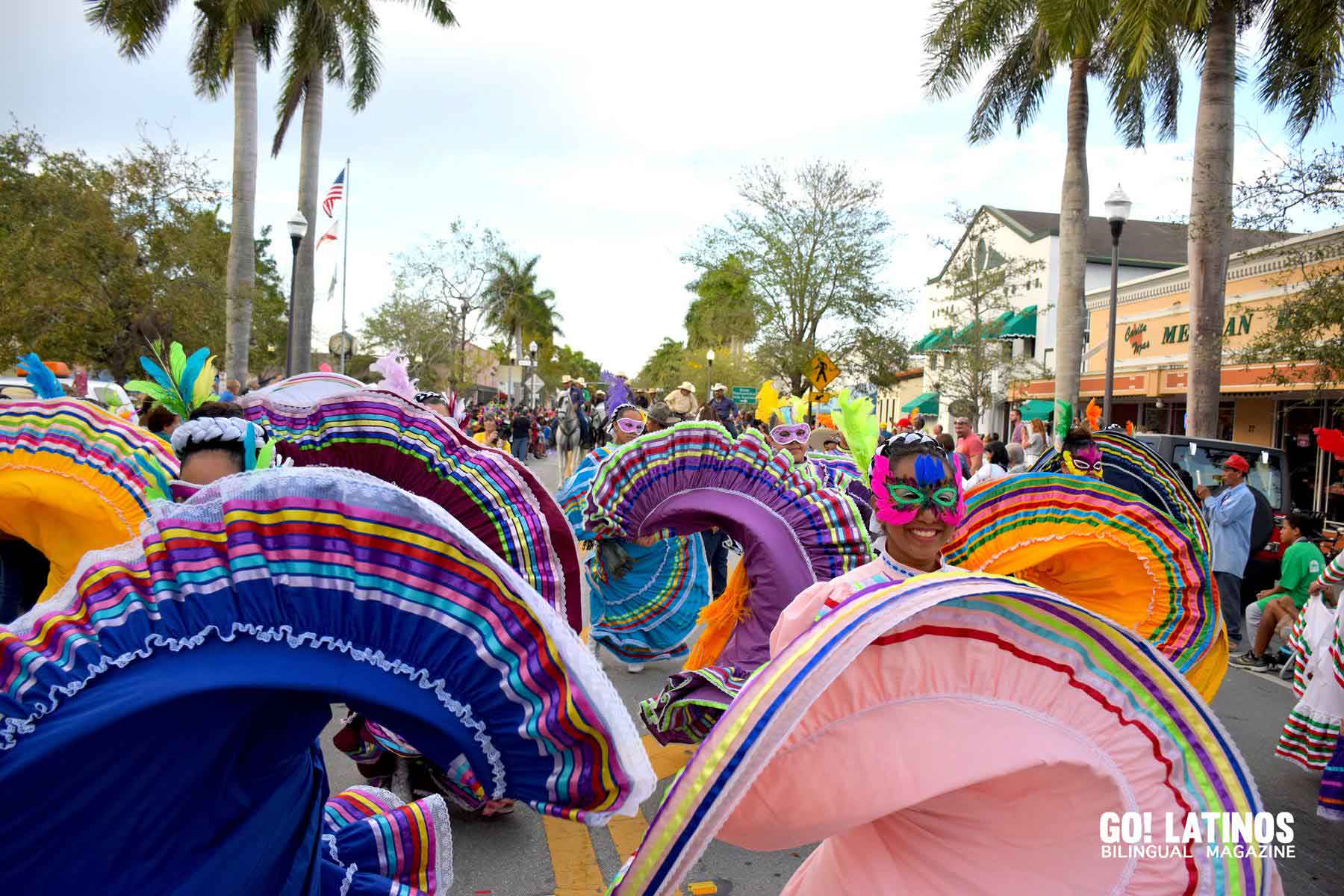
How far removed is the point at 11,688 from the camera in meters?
1.43

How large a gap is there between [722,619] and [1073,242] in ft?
58.0

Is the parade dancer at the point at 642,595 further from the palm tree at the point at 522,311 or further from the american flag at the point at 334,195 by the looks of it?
the palm tree at the point at 522,311

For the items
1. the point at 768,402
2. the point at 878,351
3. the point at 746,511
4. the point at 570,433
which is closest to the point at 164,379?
the point at 746,511

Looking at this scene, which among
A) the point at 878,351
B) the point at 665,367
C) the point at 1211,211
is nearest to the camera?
the point at 1211,211

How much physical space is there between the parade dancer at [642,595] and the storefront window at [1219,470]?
23.4ft

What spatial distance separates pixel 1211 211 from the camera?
1446 centimetres

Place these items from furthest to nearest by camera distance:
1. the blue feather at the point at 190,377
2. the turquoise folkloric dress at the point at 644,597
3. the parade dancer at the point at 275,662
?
the turquoise folkloric dress at the point at 644,597 < the blue feather at the point at 190,377 < the parade dancer at the point at 275,662

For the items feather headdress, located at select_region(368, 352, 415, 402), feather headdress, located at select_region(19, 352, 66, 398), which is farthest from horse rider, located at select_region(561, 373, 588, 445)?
feather headdress, located at select_region(19, 352, 66, 398)

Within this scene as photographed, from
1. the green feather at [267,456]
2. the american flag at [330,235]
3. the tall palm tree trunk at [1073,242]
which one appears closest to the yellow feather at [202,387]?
the green feather at [267,456]

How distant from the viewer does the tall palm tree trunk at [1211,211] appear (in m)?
14.5

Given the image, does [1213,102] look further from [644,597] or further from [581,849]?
[581,849]

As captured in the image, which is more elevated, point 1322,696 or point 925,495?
point 925,495

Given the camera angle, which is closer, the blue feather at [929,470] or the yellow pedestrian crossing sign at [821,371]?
the blue feather at [929,470]

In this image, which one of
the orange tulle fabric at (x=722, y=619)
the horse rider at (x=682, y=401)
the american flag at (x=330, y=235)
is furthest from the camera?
the american flag at (x=330, y=235)
